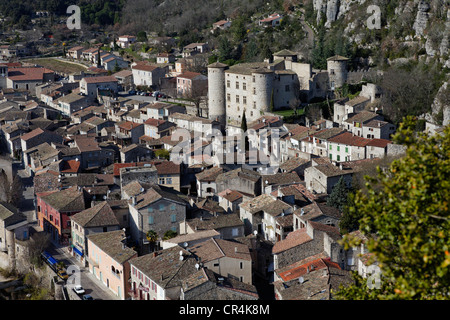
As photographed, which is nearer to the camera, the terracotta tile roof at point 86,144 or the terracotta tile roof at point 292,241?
the terracotta tile roof at point 292,241

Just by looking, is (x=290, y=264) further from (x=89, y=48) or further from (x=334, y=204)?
(x=89, y=48)

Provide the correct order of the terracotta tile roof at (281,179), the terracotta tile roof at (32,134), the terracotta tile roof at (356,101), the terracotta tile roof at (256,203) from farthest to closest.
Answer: the terracotta tile roof at (32,134)
the terracotta tile roof at (356,101)
the terracotta tile roof at (281,179)
the terracotta tile roof at (256,203)

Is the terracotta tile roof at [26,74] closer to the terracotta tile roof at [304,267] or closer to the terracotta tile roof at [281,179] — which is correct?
the terracotta tile roof at [281,179]

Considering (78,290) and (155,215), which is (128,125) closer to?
(155,215)

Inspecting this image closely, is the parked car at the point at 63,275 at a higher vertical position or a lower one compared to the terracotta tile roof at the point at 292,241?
lower

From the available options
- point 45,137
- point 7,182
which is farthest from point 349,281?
point 45,137

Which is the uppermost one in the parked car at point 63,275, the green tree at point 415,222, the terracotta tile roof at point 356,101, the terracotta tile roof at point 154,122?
the green tree at point 415,222

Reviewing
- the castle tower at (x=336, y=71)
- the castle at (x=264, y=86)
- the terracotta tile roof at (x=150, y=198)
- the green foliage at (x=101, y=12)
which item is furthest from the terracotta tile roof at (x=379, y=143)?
the green foliage at (x=101, y=12)

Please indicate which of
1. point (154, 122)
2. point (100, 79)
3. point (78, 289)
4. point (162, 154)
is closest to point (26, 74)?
point (100, 79)

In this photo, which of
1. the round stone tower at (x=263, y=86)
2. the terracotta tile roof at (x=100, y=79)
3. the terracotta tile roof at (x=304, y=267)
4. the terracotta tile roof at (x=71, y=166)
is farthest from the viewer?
the terracotta tile roof at (x=100, y=79)
